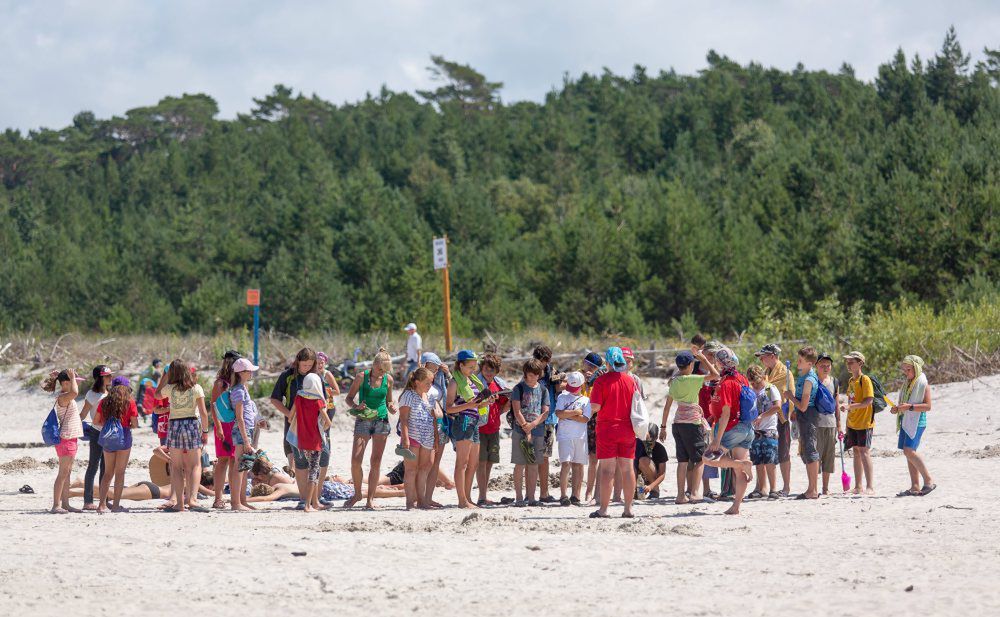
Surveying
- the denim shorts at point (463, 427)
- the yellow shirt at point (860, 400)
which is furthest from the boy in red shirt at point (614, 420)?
the yellow shirt at point (860, 400)

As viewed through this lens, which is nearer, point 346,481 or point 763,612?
point 763,612

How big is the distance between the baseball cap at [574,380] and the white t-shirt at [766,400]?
5.68ft

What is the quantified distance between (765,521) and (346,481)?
5024 millimetres

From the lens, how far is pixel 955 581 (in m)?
7.68

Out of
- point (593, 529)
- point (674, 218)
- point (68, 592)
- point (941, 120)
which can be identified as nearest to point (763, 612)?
point (593, 529)

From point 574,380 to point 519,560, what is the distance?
3.04 m

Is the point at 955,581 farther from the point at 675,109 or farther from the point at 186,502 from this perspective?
the point at 675,109

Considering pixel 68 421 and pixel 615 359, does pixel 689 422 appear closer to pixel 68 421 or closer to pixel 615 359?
pixel 615 359

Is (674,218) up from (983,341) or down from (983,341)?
up

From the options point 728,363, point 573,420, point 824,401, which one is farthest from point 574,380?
point 824,401

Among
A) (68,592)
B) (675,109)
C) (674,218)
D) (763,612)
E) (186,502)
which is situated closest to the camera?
(763,612)

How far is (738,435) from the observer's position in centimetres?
1093

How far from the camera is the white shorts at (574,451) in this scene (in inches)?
456

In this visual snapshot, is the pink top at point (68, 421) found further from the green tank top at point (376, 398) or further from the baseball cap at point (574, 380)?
the baseball cap at point (574, 380)
